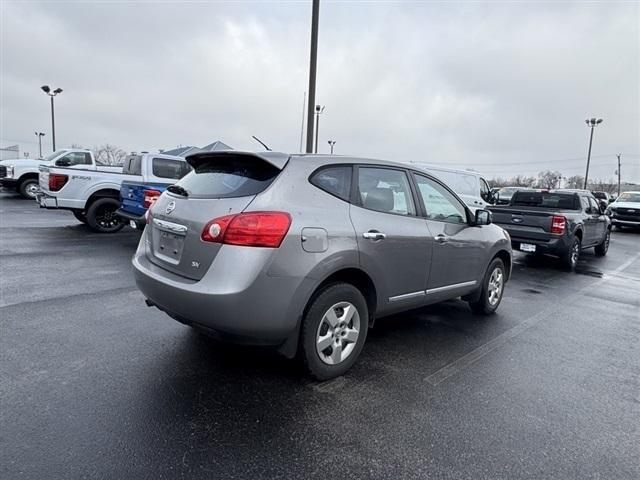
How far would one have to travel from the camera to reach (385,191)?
3.81 metres

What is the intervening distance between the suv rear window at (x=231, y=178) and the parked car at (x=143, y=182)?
564cm

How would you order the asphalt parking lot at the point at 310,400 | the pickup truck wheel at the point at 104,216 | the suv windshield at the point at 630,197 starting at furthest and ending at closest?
the suv windshield at the point at 630,197
the pickup truck wheel at the point at 104,216
the asphalt parking lot at the point at 310,400

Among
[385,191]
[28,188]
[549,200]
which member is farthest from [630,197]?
[28,188]

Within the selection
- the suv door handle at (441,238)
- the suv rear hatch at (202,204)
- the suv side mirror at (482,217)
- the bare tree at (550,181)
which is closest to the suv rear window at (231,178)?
the suv rear hatch at (202,204)

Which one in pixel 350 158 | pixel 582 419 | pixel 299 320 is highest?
pixel 350 158

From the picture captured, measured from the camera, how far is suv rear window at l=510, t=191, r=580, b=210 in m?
9.83

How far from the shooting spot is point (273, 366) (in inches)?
138

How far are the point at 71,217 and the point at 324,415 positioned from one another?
13.9 metres

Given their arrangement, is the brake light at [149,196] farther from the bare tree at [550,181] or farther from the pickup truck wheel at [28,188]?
the bare tree at [550,181]

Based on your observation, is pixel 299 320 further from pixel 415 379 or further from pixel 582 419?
pixel 582 419

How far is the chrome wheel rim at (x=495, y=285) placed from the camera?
5325 mm

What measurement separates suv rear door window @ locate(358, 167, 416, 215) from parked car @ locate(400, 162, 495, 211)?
882cm

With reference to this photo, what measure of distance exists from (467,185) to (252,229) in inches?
470

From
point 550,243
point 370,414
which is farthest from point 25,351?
point 550,243
